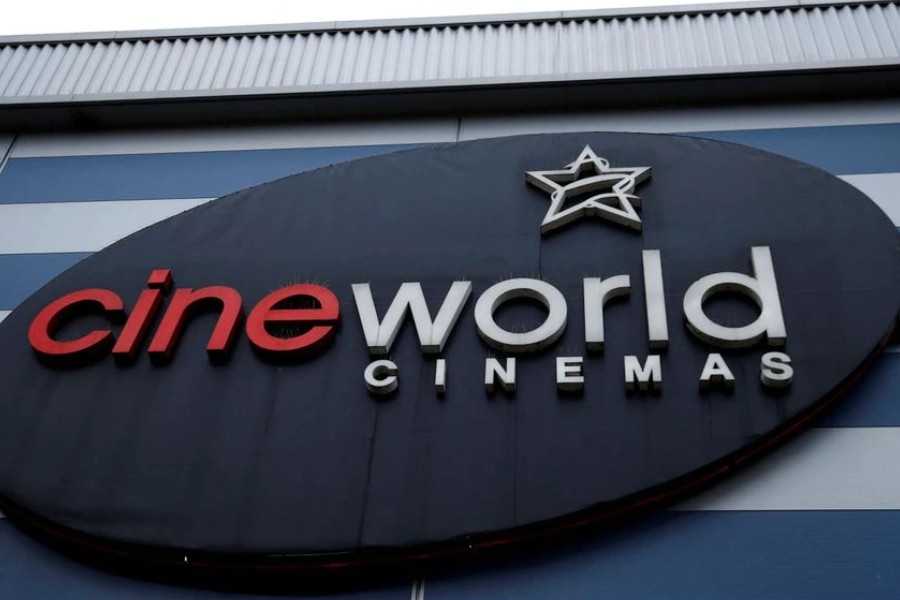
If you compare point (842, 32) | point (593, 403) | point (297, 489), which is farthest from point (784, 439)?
point (842, 32)

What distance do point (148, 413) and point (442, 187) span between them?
78.7 inches

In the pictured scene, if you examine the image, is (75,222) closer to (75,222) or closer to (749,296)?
(75,222)

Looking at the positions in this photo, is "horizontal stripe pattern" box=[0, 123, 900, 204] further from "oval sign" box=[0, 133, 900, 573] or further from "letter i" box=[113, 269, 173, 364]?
"letter i" box=[113, 269, 173, 364]

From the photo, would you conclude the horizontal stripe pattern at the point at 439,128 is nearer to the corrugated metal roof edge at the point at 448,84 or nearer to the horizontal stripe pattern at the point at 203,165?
the horizontal stripe pattern at the point at 203,165

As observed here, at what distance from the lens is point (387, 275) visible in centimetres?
557

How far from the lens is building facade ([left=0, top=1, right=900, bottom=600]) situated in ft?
21.2

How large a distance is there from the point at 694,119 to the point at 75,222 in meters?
3.71

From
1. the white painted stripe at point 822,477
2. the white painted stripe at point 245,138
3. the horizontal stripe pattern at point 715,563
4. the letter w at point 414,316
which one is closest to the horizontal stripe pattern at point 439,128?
the white painted stripe at point 245,138

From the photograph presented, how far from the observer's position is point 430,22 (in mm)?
7309

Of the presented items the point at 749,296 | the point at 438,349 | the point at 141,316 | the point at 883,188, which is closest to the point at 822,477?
the point at 749,296

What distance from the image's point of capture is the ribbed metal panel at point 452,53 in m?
6.79

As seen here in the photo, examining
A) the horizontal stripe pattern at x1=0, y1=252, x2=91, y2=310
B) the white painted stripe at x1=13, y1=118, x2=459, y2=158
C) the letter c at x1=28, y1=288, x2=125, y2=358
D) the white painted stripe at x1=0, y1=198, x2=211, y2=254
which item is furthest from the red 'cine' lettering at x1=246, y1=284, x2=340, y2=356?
the white painted stripe at x1=13, y1=118, x2=459, y2=158

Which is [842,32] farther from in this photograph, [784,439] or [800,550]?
[800,550]

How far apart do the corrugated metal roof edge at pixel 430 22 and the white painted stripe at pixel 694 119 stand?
0.78m
